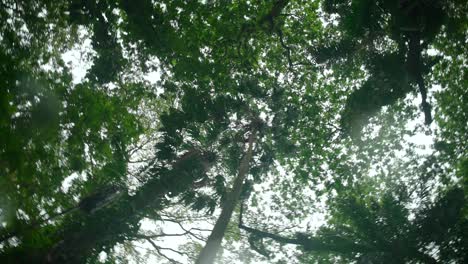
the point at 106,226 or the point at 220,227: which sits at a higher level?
the point at 220,227

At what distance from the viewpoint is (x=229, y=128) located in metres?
11.2

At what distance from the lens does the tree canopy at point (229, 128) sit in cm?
709

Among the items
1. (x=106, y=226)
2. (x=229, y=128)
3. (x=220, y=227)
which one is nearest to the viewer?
(x=106, y=226)

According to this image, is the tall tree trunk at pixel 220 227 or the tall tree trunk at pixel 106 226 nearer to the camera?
the tall tree trunk at pixel 106 226

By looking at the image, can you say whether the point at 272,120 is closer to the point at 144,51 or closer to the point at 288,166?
the point at 288,166

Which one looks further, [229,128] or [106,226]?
[229,128]

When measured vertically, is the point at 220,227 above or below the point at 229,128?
below

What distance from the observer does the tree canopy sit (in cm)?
709

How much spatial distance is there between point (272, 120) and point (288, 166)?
206 inches

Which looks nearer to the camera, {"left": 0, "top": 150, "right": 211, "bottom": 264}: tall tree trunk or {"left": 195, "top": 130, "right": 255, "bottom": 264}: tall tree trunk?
{"left": 0, "top": 150, "right": 211, "bottom": 264}: tall tree trunk

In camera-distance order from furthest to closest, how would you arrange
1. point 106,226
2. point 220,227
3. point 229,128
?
point 229,128 → point 220,227 → point 106,226

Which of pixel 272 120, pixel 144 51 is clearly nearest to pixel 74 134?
pixel 144 51

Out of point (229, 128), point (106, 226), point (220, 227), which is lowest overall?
point (106, 226)

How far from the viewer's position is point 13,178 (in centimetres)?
924
